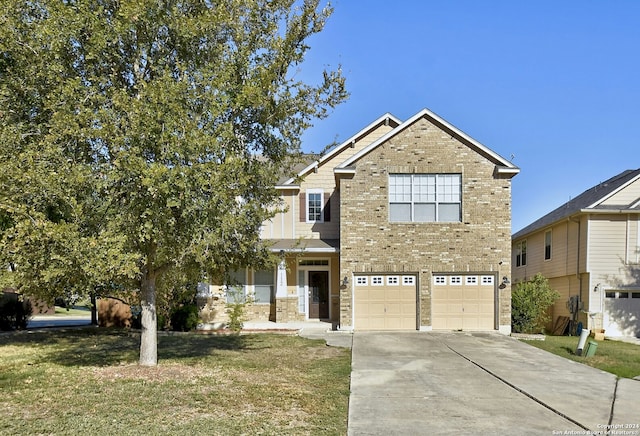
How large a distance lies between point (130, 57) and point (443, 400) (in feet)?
28.1

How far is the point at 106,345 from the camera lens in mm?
15672

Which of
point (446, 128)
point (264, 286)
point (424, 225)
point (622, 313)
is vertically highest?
point (446, 128)

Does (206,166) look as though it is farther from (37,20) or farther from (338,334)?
(338,334)

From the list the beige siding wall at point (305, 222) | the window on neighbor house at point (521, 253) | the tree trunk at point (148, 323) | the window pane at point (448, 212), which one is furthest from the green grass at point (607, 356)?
the window on neighbor house at point (521, 253)

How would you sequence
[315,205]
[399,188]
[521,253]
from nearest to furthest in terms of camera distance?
[399,188]
[315,205]
[521,253]

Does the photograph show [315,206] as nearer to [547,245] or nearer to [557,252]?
[557,252]

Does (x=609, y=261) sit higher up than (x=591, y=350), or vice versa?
(x=609, y=261)

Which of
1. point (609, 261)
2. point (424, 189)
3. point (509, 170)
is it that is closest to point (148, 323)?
point (424, 189)

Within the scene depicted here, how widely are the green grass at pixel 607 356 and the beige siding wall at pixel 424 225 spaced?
259 cm

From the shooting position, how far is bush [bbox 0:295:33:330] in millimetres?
20364

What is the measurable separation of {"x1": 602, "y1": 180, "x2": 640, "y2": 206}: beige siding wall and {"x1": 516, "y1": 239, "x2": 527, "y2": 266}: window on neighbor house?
7.39m

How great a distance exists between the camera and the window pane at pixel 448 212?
65.4ft

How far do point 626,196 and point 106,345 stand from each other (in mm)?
20114

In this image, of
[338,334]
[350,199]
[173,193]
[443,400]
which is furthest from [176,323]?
[443,400]
